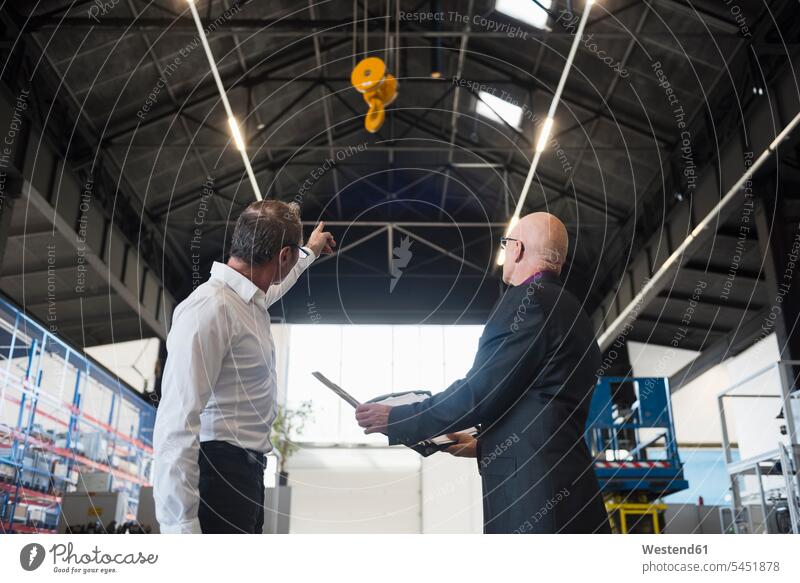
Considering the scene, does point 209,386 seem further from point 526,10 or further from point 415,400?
point 526,10

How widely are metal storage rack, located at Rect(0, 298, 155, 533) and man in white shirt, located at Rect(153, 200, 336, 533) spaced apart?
5287mm

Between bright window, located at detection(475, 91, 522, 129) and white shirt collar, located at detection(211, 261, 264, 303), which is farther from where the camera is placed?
bright window, located at detection(475, 91, 522, 129)

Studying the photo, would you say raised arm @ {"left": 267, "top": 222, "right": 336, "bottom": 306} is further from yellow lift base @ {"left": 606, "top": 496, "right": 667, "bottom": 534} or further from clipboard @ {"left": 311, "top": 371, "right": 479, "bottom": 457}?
yellow lift base @ {"left": 606, "top": 496, "right": 667, "bottom": 534}

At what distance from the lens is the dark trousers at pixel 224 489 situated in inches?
98.3

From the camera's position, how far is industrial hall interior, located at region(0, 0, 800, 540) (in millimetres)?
2541

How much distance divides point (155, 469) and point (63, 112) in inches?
439

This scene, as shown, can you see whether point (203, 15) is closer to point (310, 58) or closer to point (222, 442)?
point (310, 58)

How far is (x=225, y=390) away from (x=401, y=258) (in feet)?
4.58

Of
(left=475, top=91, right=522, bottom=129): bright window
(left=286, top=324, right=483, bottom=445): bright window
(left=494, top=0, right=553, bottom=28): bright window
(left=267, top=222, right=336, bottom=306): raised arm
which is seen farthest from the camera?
(left=475, top=91, right=522, bottom=129): bright window

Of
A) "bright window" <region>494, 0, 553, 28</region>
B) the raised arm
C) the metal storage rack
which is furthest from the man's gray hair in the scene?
"bright window" <region>494, 0, 553, 28</region>

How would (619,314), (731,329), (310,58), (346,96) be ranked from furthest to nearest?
(731,329) → (619,314) → (346,96) → (310,58)

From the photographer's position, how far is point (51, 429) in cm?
1488
